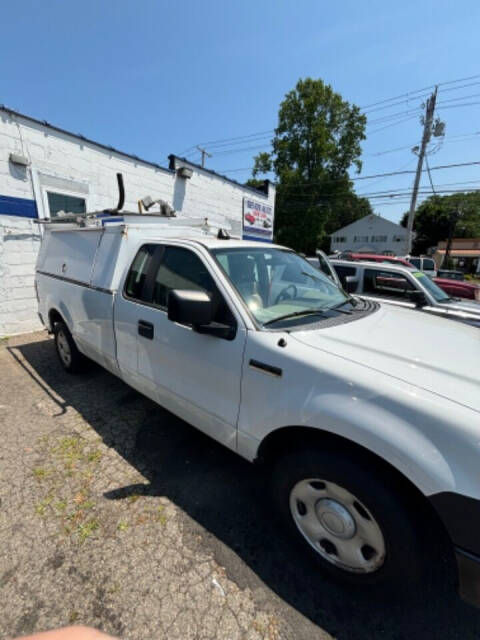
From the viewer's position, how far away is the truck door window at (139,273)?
2.60m

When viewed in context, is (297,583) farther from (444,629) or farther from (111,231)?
(111,231)

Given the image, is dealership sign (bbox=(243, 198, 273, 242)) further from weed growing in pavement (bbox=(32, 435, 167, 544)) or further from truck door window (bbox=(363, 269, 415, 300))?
weed growing in pavement (bbox=(32, 435, 167, 544))

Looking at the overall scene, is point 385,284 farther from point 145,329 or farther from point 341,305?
point 145,329

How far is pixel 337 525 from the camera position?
62.2 inches

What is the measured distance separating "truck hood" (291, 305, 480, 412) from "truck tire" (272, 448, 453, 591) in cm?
51

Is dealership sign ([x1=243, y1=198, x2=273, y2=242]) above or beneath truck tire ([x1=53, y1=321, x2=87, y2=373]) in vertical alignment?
above

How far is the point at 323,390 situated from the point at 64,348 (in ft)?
12.4

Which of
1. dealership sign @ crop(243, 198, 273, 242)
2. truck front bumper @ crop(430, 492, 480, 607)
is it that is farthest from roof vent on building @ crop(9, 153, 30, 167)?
truck front bumper @ crop(430, 492, 480, 607)

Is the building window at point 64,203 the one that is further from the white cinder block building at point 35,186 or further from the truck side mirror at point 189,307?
the truck side mirror at point 189,307

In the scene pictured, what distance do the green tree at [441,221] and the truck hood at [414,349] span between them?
53276 mm

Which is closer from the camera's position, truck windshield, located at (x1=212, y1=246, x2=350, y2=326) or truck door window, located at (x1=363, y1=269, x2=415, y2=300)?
truck windshield, located at (x1=212, y1=246, x2=350, y2=326)

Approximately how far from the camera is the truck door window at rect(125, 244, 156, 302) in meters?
2.60

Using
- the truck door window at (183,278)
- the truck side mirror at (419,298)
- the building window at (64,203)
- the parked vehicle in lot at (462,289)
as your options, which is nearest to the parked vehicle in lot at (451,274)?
the parked vehicle in lot at (462,289)

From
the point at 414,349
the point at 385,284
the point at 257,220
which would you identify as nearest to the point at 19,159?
the point at 414,349
